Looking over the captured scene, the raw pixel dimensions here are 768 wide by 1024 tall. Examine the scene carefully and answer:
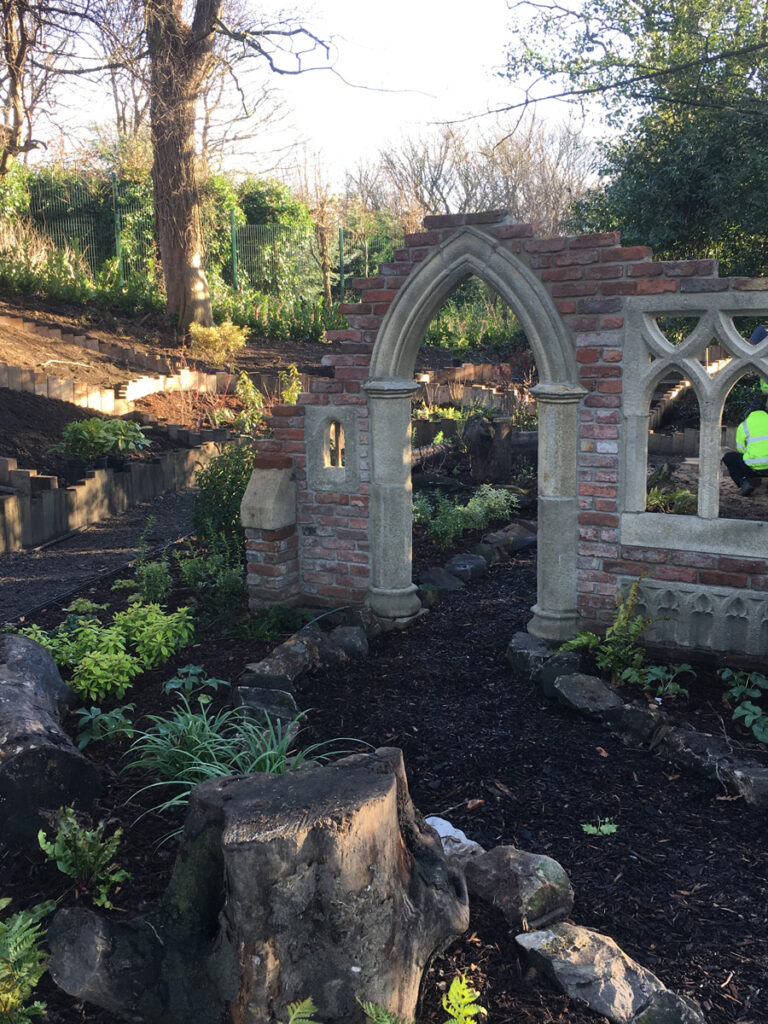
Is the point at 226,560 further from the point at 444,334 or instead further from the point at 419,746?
the point at 444,334

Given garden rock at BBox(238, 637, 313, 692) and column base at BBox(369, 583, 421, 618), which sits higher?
column base at BBox(369, 583, 421, 618)

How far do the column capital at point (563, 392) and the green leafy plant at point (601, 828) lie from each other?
253 cm

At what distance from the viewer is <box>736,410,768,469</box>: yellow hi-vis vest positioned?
6.60 m

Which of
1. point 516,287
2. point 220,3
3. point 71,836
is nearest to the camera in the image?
point 71,836

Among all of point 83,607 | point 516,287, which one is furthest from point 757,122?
point 83,607

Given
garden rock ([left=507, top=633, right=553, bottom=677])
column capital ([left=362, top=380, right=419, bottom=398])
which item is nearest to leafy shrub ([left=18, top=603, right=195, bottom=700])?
column capital ([left=362, top=380, right=419, bottom=398])

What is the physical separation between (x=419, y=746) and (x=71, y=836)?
2.06 metres

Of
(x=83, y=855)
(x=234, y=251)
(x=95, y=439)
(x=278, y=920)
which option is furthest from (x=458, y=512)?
(x=234, y=251)

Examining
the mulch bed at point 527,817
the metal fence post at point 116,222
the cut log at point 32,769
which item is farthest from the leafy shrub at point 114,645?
the metal fence post at point 116,222

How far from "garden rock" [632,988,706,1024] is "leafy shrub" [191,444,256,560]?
5376 millimetres

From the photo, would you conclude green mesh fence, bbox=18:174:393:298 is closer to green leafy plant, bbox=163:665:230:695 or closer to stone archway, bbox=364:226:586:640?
stone archway, bbox=364:226:586:640

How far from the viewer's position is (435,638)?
638 centimetres

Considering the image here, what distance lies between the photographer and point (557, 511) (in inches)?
228

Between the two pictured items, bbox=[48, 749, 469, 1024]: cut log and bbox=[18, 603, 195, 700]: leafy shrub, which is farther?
bbox=[18, 603, 195, 700]: leafy shrub
